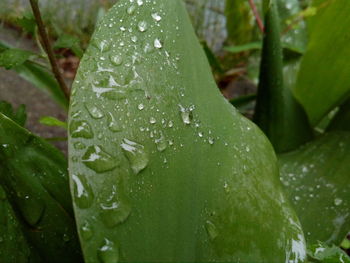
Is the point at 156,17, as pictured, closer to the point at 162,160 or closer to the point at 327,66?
the point at 162,160

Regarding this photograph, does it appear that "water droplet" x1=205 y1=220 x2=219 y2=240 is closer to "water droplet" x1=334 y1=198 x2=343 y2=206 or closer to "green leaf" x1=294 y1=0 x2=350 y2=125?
"water droplet" x1=334 y1=198 x2=343 y2=206

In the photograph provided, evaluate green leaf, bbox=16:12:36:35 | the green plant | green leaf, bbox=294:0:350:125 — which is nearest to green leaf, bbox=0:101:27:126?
the green plant

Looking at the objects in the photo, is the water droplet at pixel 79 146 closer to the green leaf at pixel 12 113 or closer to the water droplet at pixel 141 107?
the water droplet at pixel 141 107

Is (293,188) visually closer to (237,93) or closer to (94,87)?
(94,87)

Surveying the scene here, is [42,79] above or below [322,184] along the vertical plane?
above

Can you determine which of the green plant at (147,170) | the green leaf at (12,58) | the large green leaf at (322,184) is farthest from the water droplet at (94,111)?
the large green leaf at (322,184)

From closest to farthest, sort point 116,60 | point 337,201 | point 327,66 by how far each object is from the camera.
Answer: point 116,60 → point 337,201 → point 327,66

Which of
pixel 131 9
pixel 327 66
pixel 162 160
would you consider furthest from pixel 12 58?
pixel 327 66
